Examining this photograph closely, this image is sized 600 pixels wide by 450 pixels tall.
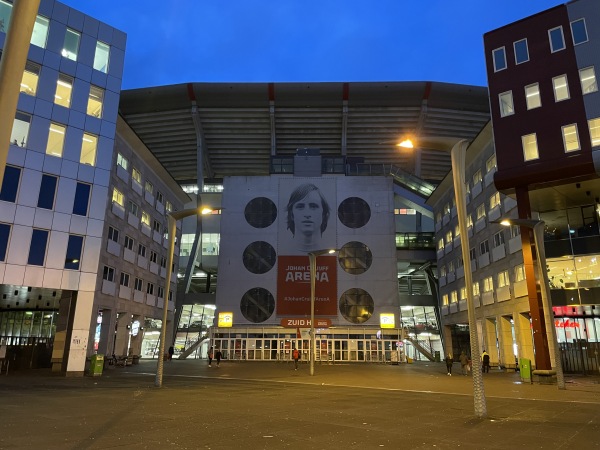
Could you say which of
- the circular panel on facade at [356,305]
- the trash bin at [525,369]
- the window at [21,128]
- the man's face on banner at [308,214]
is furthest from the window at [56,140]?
the circular panel on facade at [356,305]

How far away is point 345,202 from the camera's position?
60.7 m

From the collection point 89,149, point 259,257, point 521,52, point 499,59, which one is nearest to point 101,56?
point 89,149

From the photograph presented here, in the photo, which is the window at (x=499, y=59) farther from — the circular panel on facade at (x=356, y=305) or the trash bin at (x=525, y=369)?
the circular panel on facade at (x=356, y=305)

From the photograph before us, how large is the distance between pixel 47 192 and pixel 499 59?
1332 inches

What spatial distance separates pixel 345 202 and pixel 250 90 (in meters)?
20.5

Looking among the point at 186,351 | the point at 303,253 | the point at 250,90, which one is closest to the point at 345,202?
the point at 303,253

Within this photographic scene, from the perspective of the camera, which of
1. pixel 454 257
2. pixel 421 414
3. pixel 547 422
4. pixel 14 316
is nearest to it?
pixel 547 422

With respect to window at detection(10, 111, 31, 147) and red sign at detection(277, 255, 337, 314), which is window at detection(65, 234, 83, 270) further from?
red sign at detection(277, 255, 337, 314)

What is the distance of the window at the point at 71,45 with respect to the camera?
1217 inches

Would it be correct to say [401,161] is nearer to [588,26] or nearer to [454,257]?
[454,257]

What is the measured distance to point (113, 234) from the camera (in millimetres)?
40344

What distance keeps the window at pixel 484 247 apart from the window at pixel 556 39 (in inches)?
730

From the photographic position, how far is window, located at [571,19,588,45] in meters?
31.0

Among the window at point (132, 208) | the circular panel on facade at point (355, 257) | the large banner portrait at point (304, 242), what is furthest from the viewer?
the circular panel on facade at point (355, 257)
